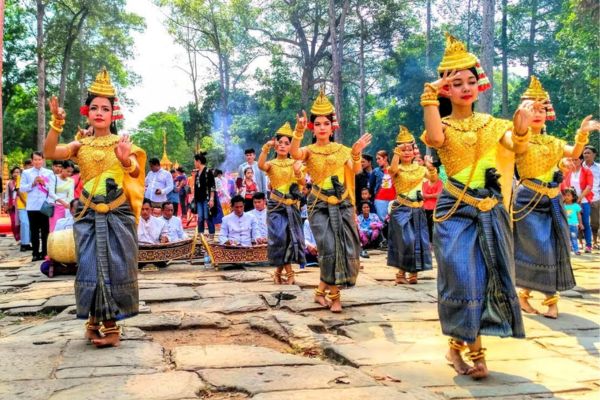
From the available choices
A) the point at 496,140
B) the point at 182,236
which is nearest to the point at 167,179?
the point at 182,236

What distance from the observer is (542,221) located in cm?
560

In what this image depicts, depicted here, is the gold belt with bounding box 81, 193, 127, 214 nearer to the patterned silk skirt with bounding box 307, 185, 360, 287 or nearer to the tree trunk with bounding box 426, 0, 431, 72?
the patterned silk skirt with bounding box 307, 185, 360, 287

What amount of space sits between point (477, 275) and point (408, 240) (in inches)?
153

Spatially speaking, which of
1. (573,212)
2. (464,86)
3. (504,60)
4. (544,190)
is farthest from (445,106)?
(504,60)

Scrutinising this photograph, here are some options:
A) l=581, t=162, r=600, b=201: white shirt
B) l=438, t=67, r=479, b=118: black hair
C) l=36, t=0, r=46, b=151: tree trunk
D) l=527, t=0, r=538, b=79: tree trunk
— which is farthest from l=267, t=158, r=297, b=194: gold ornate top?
l=527, t=0, r=538, b=79: tree trunk

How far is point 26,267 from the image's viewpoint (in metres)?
10.2

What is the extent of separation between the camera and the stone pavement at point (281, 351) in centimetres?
352

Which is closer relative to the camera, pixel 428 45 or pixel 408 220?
pixel 408 220

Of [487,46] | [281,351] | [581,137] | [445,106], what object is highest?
[487,46]

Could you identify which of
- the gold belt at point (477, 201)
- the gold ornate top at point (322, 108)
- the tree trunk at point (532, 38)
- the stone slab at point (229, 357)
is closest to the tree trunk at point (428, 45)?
the tree trunk at point (532, 38)

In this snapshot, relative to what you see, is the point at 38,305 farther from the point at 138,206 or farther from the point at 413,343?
the point at 413,343

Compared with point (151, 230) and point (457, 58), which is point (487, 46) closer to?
point (151, 230)

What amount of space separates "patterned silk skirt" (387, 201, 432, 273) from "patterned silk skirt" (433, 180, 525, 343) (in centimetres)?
375

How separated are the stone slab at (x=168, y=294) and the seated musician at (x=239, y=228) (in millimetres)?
2469
